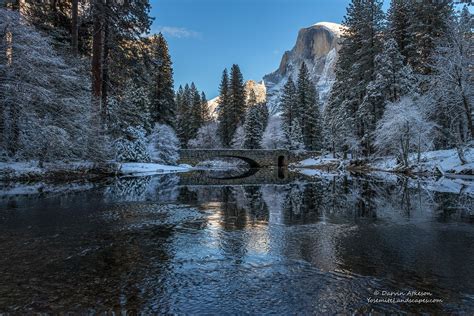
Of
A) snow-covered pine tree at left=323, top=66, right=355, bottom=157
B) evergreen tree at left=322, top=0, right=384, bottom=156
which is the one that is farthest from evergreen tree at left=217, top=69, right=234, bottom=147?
evergreen tree at left=322, top=0, right=384, bottom=156

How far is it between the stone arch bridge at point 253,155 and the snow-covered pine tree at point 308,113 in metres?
6.25

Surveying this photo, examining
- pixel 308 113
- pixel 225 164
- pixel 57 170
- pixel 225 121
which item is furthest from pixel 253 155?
pixel 57 170

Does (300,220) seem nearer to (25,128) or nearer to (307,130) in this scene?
(25,128)

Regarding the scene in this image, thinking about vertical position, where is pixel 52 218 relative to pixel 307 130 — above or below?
below

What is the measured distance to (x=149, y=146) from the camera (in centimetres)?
3541

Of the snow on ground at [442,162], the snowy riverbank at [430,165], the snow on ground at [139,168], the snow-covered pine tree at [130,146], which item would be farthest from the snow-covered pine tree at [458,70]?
the snow-covered pine tree at [130,146]

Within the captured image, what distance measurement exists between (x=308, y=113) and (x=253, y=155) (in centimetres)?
1464

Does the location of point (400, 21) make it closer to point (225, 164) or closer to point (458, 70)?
point (458, 70)

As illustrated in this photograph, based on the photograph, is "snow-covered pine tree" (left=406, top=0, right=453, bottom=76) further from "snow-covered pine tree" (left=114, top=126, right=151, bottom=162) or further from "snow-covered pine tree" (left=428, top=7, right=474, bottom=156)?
"snow-covered pine tree" (left=114, top=126, right=151, bottom=162)

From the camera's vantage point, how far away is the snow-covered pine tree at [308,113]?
193ft

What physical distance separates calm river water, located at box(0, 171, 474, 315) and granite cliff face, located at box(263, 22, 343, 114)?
14266 cm

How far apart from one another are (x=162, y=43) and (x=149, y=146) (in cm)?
1880

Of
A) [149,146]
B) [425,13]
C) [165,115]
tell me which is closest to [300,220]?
[149,146]

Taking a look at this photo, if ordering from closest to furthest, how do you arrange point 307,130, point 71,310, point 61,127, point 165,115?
point 71,310, point 61,127, point 165,115, point 307,130
